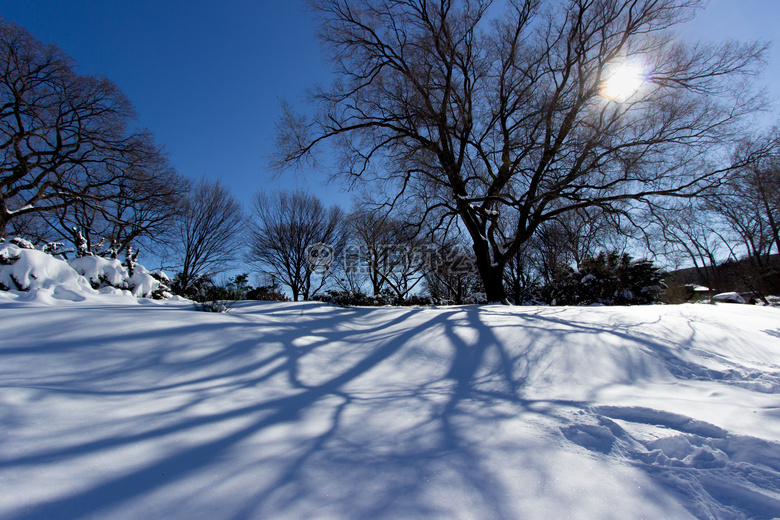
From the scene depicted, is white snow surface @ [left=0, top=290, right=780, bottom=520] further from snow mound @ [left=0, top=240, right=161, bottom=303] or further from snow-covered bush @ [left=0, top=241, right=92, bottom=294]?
snow-covered bush @ [left=0, top=241, right=92, bottom=294]

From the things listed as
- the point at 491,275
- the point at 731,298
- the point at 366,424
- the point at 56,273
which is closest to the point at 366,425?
the point at 366,424

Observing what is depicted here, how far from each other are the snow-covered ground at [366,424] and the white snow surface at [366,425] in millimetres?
12

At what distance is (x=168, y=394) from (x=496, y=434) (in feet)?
7.54

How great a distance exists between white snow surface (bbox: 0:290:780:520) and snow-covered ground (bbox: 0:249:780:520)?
1 centimetres

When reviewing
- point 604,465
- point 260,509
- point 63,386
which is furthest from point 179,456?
point 604,465

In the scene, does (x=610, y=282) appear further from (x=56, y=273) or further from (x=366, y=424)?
(x=56, y=273)

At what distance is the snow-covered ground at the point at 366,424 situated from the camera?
140 centimetres

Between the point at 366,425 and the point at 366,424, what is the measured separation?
0.04ft

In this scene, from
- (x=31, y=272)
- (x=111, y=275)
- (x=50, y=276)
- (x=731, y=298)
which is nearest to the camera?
(x=31, y=272)

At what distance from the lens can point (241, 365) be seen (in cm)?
317

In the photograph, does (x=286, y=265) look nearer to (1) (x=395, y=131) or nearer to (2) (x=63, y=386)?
(1) (x=395, y=131)

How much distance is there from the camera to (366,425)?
7.21ft

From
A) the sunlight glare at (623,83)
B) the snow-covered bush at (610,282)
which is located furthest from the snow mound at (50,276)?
the snow-covered bush at (610,282)

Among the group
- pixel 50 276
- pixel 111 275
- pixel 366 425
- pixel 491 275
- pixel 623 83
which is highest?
pixel 623 83
